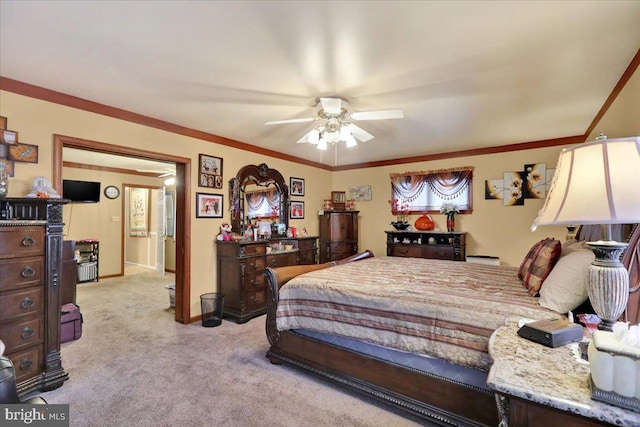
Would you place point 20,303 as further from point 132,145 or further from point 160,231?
point 160,231

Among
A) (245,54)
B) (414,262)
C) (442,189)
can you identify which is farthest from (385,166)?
(245,54)

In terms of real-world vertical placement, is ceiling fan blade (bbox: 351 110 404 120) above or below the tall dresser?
above

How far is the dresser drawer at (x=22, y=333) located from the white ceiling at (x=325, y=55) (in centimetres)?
194

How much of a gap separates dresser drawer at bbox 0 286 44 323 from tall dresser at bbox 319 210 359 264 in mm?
4224

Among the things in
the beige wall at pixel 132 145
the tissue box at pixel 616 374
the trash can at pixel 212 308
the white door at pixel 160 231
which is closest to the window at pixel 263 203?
the beige wall at pixel 132 145

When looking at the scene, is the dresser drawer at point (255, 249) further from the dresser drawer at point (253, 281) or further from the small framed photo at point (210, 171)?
the small framed photo at point (210, 171)

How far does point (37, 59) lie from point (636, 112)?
4.36 meters

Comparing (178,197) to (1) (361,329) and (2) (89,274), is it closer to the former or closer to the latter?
(1) (361,329)

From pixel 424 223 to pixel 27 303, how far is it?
5.02 metres

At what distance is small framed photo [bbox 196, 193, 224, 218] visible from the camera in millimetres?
3992

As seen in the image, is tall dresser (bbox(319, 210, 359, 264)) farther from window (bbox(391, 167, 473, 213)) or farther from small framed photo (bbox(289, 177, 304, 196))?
window (bbox(391, 167, 473, 213))

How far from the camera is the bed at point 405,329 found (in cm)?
174

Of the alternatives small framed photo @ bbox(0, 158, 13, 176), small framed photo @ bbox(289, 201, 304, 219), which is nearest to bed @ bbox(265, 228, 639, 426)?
small framed photo @ bbox(0, 158, 13, 176)

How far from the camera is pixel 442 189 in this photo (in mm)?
5277
